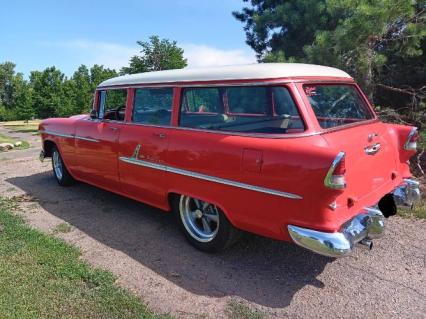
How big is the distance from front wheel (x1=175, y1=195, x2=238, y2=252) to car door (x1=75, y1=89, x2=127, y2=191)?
1.12 m

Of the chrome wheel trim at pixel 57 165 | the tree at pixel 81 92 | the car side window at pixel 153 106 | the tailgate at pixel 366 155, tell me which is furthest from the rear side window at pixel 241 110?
the tree at pixel 81 92

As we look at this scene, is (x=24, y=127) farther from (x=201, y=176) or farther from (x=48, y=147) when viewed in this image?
(x=201, y=176)

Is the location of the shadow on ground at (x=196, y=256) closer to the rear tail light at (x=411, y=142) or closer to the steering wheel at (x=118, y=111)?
the steering wheel at (x=118, y=111)

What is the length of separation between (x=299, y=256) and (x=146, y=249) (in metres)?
1.53

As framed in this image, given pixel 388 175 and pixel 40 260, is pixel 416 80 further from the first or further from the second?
pixel 40 260

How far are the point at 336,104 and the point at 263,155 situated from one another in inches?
40.9

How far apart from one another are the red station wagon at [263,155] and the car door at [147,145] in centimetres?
1

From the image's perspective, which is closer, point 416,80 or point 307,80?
point 307,80

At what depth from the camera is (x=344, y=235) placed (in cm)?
293

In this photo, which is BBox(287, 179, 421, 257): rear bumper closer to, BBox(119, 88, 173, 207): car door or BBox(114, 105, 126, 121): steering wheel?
BBox(119, 88, 173, 207): car door

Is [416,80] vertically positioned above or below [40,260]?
above

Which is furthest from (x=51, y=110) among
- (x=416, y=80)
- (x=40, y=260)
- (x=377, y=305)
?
(x=377, y=305)

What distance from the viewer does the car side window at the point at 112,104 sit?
193 inches

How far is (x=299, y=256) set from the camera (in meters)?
3.84
